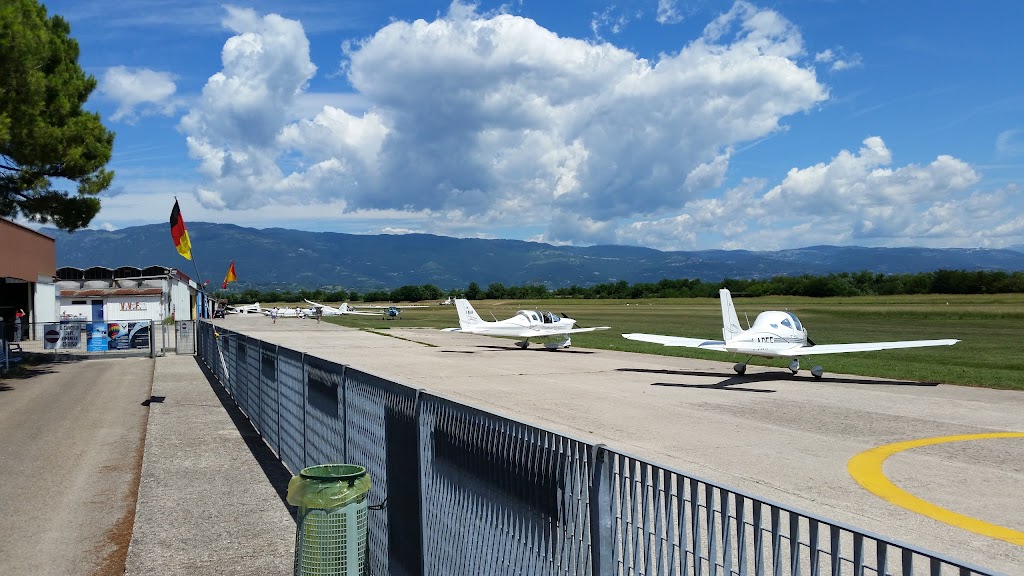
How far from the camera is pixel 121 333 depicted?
3284 cm

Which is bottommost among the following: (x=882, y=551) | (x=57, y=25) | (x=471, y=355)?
(x=471, y=355)

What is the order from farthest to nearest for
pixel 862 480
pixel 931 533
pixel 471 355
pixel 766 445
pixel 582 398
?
pixel 471 355
pixel 582 398
pixel 766 445
pixel 862 480
pixel 931 533

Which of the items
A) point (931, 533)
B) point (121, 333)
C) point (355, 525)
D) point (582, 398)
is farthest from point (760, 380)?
Result: point (121, 333)

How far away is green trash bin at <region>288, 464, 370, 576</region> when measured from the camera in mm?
4758

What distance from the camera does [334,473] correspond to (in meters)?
5.32

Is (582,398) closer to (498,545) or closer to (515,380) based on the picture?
(515,380)

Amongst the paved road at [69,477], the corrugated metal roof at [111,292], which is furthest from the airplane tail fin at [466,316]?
the corrugated metal roof at [111,292]

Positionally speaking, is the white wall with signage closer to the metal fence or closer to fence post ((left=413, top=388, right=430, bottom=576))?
the metal fence

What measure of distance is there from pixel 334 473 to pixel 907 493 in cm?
705

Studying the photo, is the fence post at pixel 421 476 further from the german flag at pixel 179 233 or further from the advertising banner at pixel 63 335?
the advertising banner at pixel 63 335

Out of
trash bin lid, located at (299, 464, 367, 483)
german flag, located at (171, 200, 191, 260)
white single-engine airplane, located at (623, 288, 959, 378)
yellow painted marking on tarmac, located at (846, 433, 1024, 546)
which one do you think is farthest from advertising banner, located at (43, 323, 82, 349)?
yellow painted marking on tarmac, located at (846, 433, 1024, 546)

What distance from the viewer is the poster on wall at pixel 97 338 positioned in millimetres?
32750

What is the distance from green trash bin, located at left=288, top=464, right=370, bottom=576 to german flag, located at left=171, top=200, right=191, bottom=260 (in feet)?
81.6

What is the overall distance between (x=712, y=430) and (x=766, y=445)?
146 centimetres
